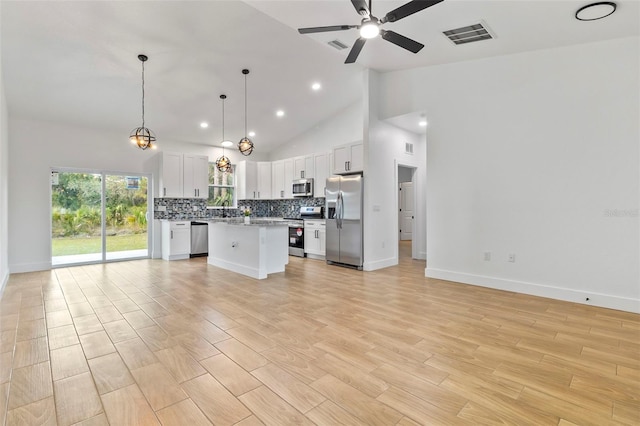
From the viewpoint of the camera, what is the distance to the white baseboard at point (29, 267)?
18.4 feet

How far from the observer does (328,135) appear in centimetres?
755

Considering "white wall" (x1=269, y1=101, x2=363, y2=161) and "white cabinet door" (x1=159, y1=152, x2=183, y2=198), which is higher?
"white wall" (x1=269, y1=101, x2=363, y2=161)

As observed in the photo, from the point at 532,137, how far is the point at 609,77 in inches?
37.8

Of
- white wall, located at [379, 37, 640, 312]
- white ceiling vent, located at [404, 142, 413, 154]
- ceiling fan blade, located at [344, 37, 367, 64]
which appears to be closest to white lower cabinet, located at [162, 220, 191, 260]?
white ceiling vent, located at [404, 142, 413, 154]

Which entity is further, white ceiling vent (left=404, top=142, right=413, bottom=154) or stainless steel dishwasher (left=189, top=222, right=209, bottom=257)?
stainless steel dishwasher (left=189, top=222, right=209, bottom=257)

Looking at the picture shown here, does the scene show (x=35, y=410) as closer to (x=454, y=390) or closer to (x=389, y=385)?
(x=389, y=385)

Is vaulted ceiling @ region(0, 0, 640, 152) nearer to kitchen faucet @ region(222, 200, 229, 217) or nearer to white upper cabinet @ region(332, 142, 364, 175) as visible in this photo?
white upper cabinet @ region(332, 142, 364, 175)

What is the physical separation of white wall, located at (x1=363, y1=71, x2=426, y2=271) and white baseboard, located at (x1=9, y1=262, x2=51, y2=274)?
6092mm

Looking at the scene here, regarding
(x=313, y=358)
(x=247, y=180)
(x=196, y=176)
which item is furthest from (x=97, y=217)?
(x=313, y=358)

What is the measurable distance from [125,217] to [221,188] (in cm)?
239

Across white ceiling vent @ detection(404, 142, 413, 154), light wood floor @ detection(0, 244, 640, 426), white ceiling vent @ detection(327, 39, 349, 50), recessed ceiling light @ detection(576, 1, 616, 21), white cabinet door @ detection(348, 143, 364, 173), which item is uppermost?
white ceiling vent @ detection(327, 39, 349, 50)

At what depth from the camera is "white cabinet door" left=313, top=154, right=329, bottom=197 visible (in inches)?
284

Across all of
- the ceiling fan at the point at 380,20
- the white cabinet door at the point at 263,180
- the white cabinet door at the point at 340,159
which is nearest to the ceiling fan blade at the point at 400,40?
the ceiling fan at the point at 380,20

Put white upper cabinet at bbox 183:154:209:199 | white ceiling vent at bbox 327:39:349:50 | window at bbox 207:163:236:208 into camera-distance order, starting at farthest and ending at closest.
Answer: window at bbox 207:163:236:208, white upper cabinet at bbox 183:154:209:199, white ceiling vent at bbox 327:39:349:50
